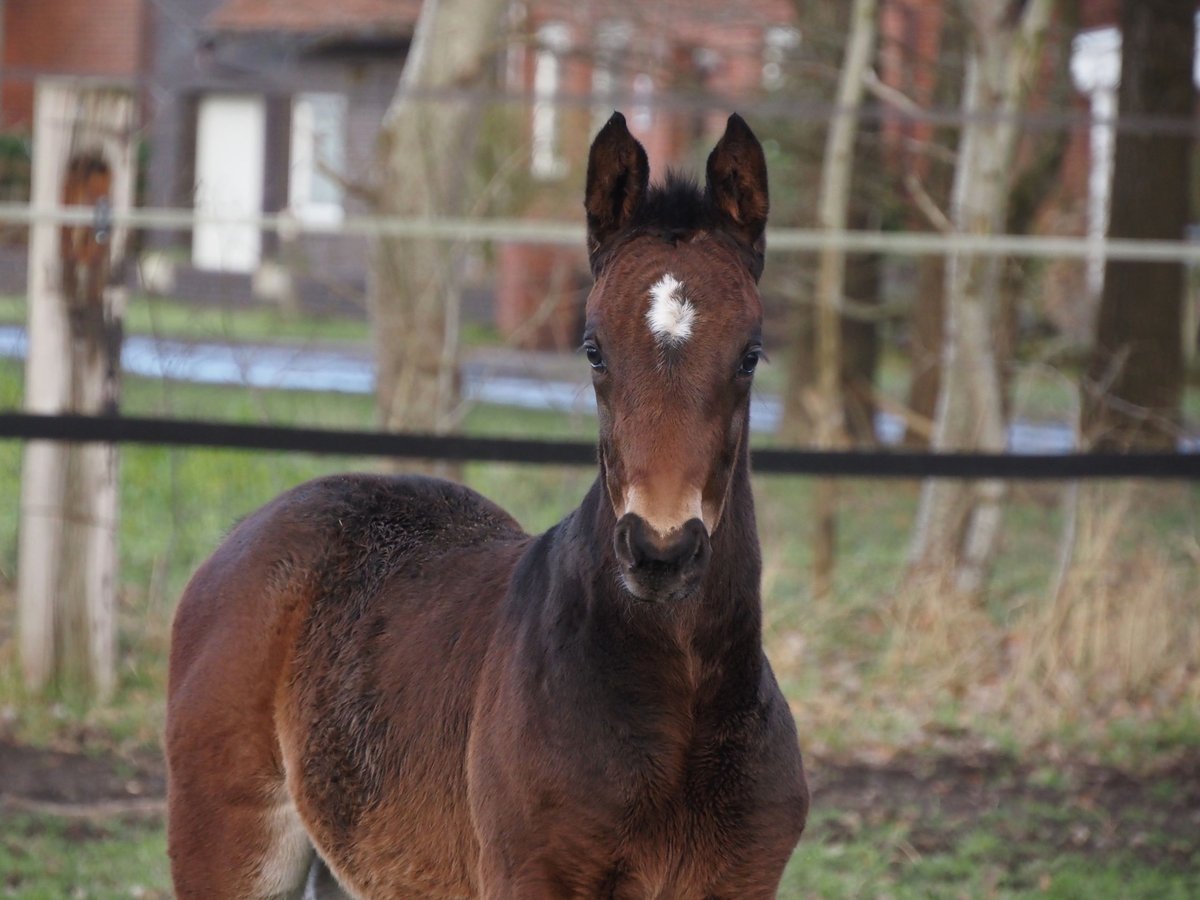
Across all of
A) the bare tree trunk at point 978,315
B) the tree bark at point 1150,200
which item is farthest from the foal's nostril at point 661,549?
the tree bark at point 1150,200

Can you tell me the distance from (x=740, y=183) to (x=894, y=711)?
13.7 ft

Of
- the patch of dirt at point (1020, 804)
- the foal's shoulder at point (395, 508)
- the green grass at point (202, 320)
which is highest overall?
the green grass at point (202, 320)

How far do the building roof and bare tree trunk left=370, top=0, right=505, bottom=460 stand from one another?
2.18 meters

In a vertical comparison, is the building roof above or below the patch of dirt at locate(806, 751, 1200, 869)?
above

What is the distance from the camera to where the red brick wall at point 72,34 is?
2225 cm

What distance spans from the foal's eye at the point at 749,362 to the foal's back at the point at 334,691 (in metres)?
0.79

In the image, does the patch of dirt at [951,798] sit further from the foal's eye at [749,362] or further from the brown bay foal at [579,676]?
the foal's eye at [749,362]

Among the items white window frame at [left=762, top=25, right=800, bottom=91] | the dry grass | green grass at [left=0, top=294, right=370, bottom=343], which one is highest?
white window frame at [left=762, top=25, right=800, bottom=91]

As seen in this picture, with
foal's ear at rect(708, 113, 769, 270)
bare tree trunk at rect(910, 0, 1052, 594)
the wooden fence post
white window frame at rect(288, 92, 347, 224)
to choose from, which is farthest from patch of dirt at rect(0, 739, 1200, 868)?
foal's ear at rect(708, 113, 769, 270)

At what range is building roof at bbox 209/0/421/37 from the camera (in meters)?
11.1

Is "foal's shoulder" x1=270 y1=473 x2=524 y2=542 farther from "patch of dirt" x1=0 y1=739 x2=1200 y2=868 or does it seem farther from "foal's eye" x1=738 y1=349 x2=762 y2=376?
"patch of dirt" x1=0 y1=739 x2=1200 y2=868

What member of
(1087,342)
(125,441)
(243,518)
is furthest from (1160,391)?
(243,518)

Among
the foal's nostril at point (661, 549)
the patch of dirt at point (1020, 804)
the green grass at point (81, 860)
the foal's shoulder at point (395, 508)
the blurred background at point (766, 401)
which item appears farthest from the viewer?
the blurred background at point (766, 401)

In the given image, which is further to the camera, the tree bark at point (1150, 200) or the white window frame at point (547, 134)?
the tree bark at point (1150, 200)
